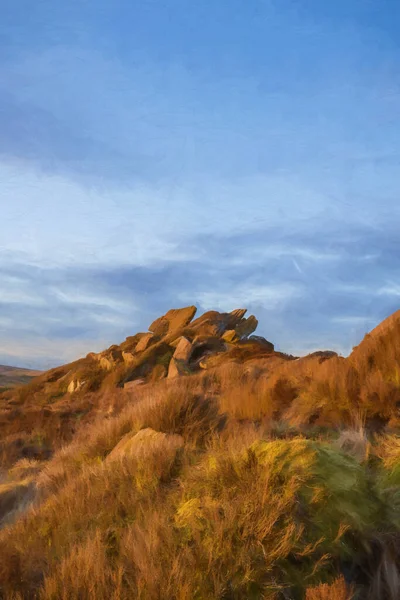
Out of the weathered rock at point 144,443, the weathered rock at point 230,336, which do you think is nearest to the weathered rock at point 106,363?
the weathered rock at point 230,336

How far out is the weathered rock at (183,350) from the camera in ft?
95.8

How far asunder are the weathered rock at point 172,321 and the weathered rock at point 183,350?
5731 millimetres

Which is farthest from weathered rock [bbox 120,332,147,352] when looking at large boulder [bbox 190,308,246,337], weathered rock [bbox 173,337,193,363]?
weathered rock [bbox 173,337,193,363]

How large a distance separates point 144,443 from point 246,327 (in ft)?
95.7

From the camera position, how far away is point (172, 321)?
3953cm

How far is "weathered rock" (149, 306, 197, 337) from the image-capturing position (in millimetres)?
37531

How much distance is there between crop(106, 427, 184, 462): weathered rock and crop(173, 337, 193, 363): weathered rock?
21317 millimetres

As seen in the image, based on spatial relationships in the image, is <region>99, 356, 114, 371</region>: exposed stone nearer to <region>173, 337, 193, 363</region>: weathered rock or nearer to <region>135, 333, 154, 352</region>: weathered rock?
<region>135, 333, 154, 352</region>: weathered rock

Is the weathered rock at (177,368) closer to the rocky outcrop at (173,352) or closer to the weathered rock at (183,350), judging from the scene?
the rocky outcrop at (173,352)

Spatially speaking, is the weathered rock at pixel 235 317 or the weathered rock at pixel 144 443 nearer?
the weathered rock at pixel 144 443

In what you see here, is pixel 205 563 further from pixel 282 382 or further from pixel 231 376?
pixel 231 376

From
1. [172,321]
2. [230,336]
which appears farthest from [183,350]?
[172,321]

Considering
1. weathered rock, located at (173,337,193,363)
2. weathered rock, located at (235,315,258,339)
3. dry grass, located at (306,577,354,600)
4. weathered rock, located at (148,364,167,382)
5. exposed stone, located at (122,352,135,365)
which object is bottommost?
dry grass, located at (306,577,354,600)

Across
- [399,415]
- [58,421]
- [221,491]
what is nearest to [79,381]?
[58,421]
